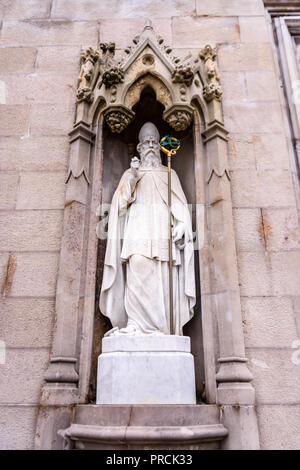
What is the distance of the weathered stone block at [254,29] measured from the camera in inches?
200

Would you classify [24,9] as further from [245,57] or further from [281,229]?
[281,229]

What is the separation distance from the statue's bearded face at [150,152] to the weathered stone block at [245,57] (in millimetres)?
1435

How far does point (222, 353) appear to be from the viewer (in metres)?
3.54

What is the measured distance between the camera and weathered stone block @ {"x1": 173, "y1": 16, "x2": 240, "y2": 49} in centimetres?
507

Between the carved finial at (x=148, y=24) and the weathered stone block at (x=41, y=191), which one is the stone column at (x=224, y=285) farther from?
the weathered stone block at (x=41, y=191)

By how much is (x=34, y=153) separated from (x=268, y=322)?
3.25 m

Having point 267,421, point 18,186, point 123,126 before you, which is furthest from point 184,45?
point 267,421

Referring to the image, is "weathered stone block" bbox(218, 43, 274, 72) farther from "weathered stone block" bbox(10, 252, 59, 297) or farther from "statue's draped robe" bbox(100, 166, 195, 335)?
"weathered stone block" bbox(10, 252, 59, 297)

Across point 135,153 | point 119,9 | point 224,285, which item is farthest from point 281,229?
point 119,9

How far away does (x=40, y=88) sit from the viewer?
4.88 meters

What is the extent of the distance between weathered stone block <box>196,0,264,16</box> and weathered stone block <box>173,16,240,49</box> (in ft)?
0.46

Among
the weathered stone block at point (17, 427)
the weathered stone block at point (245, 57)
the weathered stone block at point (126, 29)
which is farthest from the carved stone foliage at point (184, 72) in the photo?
the weathered stone block at point (17, 427)

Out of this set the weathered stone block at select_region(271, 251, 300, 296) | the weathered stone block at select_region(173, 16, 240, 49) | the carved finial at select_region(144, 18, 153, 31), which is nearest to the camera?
the weathered stone block at select_region(271, 251, 300, 296)

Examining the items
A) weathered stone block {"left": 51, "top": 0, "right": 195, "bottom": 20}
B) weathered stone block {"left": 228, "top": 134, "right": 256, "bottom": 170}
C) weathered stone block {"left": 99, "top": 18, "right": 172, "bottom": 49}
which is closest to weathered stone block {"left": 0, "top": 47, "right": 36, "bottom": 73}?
weathered stone block {"left": 51, "top": 0, "right": 195, "bottom": 20}
